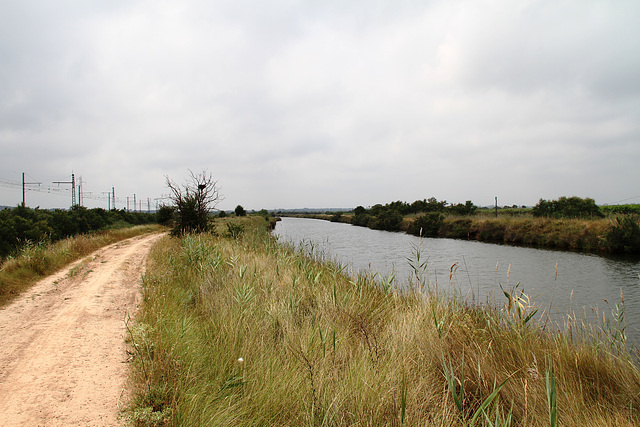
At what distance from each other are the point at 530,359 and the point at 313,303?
2942 mm

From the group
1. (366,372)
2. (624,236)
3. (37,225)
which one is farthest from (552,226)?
(37,225)

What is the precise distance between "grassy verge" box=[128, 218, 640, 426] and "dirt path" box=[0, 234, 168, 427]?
0.31m

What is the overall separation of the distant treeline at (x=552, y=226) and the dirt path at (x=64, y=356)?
5.68 m

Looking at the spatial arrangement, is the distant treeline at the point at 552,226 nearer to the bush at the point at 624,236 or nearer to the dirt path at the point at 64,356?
the bush at the point at 624,236

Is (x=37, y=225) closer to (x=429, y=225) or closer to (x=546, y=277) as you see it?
(x=546, y=277)

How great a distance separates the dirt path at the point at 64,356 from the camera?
8.87 ft

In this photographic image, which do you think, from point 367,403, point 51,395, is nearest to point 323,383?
point 367,403

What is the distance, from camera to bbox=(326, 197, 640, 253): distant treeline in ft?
55.2

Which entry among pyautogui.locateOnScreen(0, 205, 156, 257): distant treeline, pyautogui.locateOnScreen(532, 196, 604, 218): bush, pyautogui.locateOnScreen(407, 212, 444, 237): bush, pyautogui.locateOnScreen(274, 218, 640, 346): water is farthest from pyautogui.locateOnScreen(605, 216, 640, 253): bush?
pyautogui.locateOnScreen(0, 205, 156, 257): distant treeline

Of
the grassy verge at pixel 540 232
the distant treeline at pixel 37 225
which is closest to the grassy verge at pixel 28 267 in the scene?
the distant treeline at pixel 37 225

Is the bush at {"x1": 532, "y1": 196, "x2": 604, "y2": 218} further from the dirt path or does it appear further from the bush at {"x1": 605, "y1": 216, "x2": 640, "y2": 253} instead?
the dirt path

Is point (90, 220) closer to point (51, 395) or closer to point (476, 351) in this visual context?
point (51, 395)

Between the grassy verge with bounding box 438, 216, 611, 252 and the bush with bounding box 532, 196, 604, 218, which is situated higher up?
the bush with bounding box 532, 196, 604, 218

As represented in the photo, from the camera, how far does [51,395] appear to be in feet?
9.62
